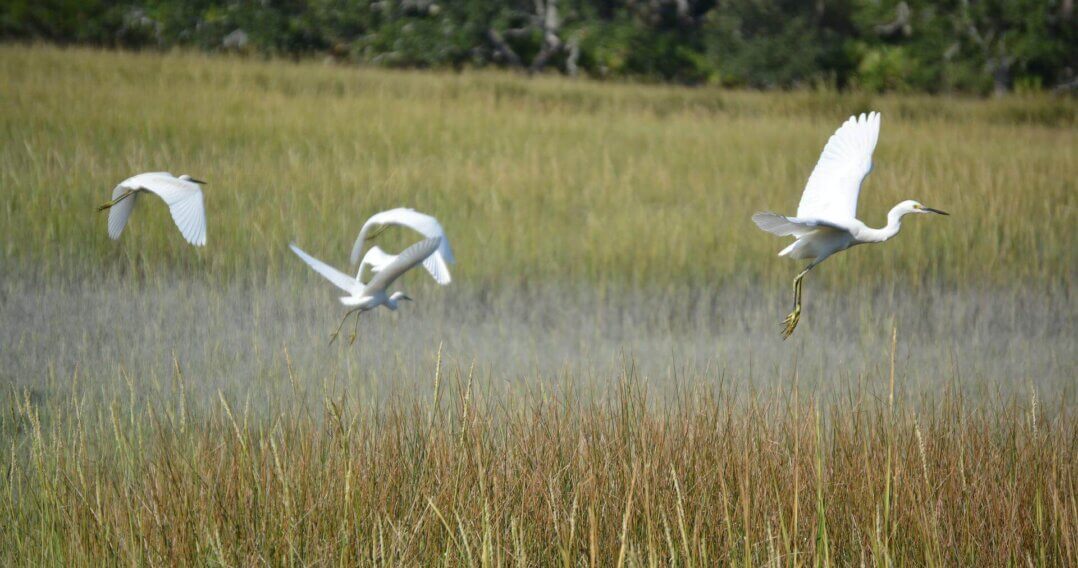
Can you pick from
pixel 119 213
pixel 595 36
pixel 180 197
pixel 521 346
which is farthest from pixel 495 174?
pixel 595 36

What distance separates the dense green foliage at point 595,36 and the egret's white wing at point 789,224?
14128 mm

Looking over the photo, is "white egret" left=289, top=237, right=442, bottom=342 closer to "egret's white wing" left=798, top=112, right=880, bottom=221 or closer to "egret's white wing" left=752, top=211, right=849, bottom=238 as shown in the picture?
"egret's white wing" left=752, top=211, right=849, bottom=238

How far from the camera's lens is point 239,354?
4.04 m

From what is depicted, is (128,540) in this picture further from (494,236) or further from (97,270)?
(494,236)

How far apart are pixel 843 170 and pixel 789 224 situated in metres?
0.61

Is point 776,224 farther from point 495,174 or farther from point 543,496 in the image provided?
point 495,174

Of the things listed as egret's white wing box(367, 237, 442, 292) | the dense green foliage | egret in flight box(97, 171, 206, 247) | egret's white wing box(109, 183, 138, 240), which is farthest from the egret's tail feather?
the dense green foliage

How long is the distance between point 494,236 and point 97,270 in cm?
174

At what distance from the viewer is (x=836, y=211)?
262 centimetres

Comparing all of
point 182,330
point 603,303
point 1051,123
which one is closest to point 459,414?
point 182,330

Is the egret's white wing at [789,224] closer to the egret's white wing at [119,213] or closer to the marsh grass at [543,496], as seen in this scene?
the marsh grass at [543,496]

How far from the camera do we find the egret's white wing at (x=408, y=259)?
8.32ft

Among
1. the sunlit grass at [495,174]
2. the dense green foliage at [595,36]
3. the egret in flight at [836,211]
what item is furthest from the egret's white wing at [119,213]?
the dense green foliage at [595,36]

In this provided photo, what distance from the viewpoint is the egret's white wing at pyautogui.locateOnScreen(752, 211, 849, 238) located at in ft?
6.93
